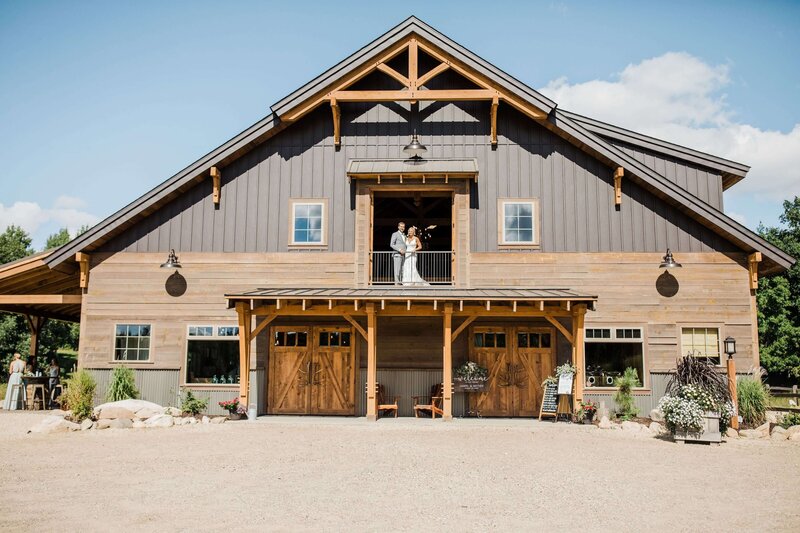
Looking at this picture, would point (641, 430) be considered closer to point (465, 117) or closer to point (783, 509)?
point (783, 509)

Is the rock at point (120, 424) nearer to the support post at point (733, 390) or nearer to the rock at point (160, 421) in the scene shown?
the rock at point (160, 421)

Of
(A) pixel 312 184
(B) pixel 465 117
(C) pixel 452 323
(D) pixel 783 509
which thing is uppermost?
(B) pixel 465 117

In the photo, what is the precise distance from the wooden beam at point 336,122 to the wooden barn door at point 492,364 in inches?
238

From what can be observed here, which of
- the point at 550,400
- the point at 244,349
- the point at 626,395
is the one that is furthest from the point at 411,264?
the point at 626,395

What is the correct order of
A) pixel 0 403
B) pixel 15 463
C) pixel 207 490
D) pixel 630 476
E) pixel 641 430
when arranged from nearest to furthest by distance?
1. pixel 207 490
2. pixel 630 476
3. pixel 15 463
4. pixel 641 430
5. pixel 0 403

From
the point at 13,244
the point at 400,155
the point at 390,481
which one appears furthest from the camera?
the point at 13,244

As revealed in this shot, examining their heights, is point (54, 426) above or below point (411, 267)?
below

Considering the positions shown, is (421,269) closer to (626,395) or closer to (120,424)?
(626,395)

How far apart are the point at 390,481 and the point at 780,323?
36.6m

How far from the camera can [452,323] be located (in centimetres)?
1844

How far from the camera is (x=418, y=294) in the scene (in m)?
16.6

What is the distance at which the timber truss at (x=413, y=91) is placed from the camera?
704 inches

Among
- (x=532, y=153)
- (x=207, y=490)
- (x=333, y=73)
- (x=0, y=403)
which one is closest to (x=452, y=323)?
(x=532, y=153)

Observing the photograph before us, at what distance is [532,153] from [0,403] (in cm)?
1868
